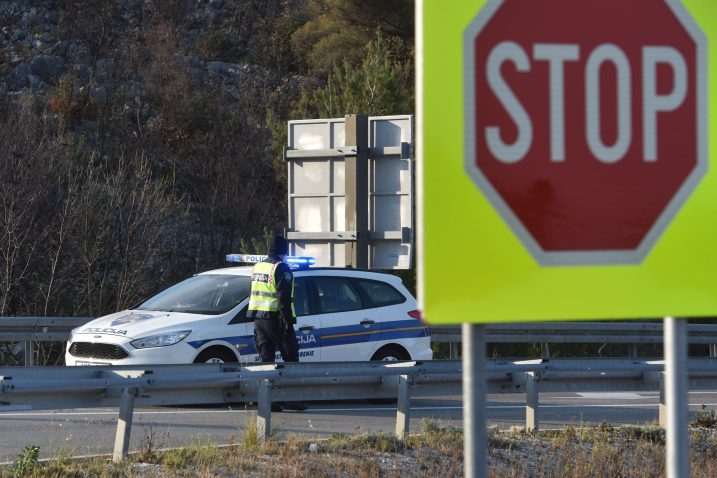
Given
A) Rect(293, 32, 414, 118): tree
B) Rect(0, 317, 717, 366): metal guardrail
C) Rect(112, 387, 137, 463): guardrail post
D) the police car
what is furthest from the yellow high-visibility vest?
Rect(293, 32, 414, 118): tree

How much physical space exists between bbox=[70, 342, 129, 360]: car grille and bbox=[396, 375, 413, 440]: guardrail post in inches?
148

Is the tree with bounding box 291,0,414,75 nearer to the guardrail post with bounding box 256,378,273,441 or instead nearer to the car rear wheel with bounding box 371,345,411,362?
the car rear wheel with bounding box 371,345,411,362

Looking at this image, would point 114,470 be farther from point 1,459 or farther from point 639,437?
point 639,437

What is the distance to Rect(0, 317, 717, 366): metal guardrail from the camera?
16.4 metres

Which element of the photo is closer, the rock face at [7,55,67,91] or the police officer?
the police officer

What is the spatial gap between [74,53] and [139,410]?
34.1 meters

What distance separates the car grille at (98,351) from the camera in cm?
1244

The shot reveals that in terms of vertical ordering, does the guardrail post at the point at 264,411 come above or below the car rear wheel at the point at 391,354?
below

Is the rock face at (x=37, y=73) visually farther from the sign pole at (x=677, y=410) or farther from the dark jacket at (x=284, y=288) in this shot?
the sign pole at (x=677, y=410)

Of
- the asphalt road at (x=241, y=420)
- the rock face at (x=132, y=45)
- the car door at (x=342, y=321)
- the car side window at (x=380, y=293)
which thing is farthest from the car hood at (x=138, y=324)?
the rock face at (x=132, y=45)

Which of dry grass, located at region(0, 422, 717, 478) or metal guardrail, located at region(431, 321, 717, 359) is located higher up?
metal guardrail, located at region(431, 321, 717, 359)

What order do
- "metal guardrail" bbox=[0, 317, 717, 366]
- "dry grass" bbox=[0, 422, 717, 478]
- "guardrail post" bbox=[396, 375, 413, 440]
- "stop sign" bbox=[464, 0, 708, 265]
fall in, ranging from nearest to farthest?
"stop sign" bbox=[464, 0, 708, 265]
"dry grass" bbox=[0, 422, 717, 478]
"guardrail post" bbox=[396, 375, 413, 440]
"metal guardrail" bbox=[0, 317, 717, 366]

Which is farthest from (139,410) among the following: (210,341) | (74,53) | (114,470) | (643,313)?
(74,53)

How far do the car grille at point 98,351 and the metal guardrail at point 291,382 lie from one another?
3.05 m
